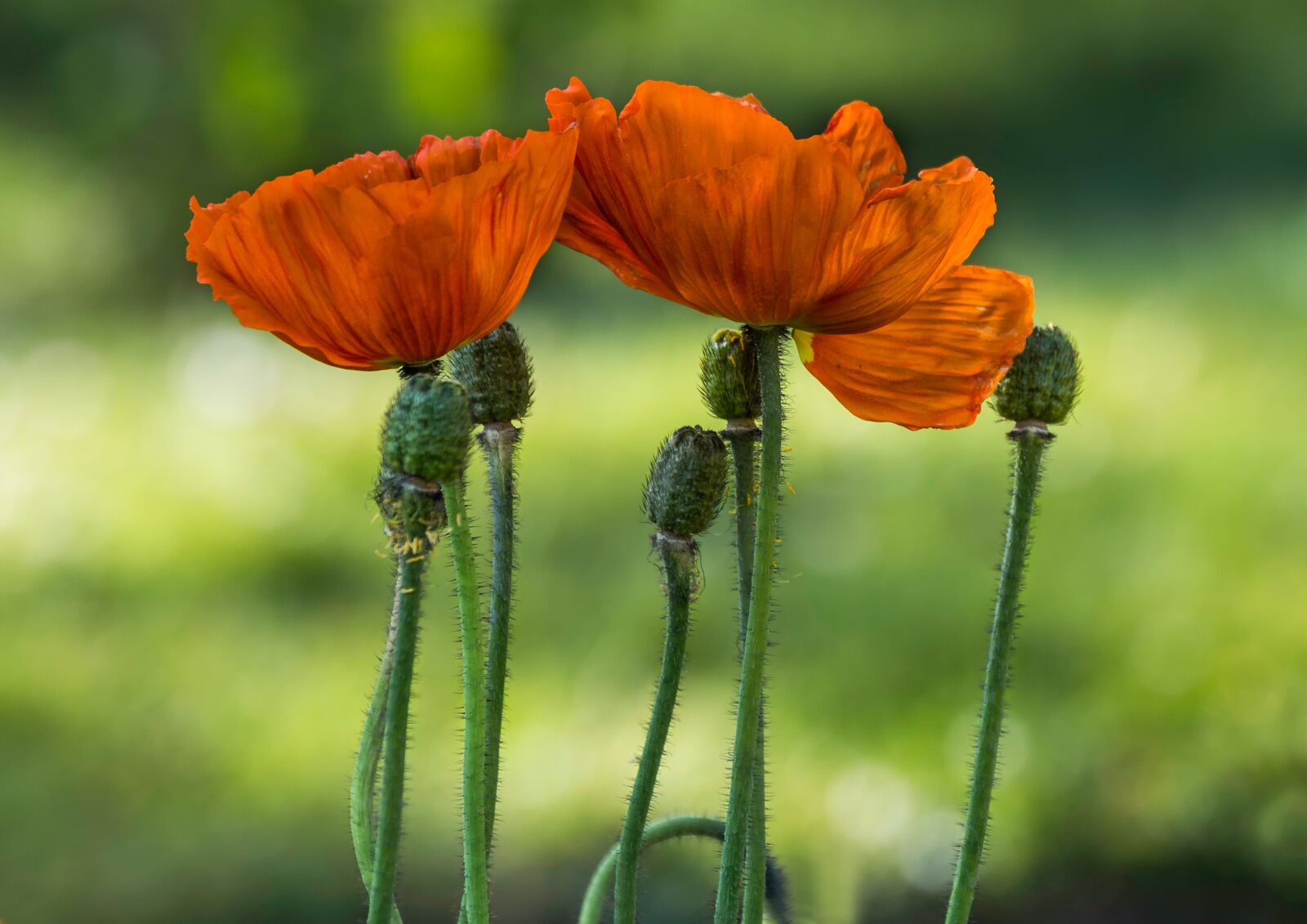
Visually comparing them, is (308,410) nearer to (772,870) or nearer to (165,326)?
(165,326)

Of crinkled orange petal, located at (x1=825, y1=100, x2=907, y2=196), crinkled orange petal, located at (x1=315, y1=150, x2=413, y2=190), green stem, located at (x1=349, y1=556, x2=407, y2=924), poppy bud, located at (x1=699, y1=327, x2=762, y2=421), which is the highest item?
crinkled orange petal, located at (x1=825, y1=100, x2=907, y2=196)

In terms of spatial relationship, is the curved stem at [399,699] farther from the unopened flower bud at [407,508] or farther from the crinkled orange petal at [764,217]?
the crinkled orange petal at [764,217]

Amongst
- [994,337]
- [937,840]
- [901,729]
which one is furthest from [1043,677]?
[994,337]

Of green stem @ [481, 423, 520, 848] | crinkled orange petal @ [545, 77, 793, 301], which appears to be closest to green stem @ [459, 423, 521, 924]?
green stem @ [481, 423, 520, 848]

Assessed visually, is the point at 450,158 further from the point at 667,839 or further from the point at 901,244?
the point at 667,839

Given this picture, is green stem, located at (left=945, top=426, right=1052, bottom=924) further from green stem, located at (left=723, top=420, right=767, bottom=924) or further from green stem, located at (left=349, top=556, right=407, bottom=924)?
green stem, located at (left=349, top=556, right=407, bottom=924)
